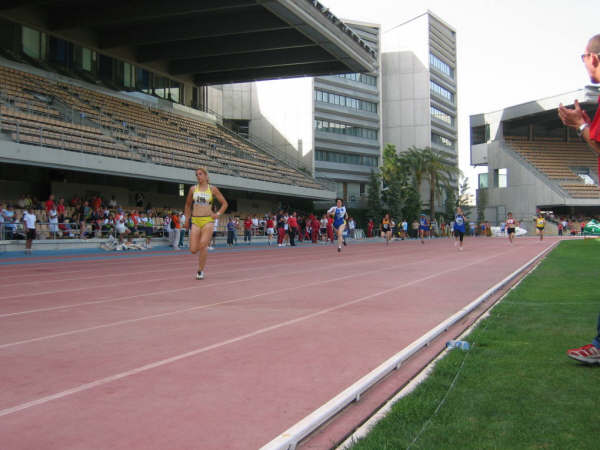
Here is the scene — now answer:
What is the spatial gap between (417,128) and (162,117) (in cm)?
4243

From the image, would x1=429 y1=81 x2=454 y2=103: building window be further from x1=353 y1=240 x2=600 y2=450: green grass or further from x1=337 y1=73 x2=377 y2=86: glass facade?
x1=353 y1=240 x2=600 y2=450: green grass

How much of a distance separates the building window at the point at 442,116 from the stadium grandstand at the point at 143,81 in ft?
118

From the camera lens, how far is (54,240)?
22.0 meters

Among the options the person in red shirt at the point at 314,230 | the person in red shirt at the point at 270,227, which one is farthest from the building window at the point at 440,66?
the person in red shirt at the point at 270,227

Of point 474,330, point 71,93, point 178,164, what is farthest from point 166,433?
point 71,93

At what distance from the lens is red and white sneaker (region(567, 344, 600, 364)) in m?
4.00

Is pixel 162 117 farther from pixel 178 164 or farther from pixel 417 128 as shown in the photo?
pixel 417 128

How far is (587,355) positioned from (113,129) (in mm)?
26869

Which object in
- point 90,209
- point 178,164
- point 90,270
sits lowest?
point 90,270

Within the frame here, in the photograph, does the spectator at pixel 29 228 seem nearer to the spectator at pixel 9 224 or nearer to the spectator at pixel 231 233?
the spectator at pixel 9 224

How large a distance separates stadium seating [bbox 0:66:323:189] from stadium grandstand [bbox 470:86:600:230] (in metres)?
33.0

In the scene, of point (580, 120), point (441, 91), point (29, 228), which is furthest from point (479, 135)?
point (580, 120)

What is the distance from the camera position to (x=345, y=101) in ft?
206

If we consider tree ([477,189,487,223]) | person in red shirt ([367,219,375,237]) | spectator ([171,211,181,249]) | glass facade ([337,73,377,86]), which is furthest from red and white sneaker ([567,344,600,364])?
tree ([477,189,487,223])
